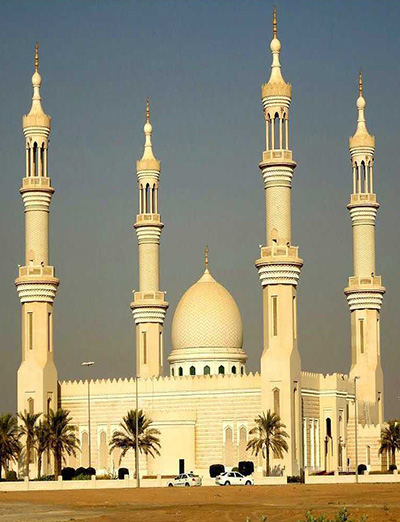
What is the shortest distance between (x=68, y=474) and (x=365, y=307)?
2488cm

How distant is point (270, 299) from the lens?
83.1 metres

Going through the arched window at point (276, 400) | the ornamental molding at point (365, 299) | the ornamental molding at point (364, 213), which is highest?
Answer: the ornamental molding at point (364, 213)

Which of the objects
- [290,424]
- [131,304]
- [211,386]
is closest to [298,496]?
[290,424]

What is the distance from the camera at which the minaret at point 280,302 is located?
8262 cm

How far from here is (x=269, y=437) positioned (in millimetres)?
81625

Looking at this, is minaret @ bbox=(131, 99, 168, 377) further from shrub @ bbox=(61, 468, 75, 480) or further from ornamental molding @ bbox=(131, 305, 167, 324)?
shrub @ bbox=(61, 468, 75, 480)

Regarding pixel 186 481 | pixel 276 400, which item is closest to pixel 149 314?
pixel 276 400

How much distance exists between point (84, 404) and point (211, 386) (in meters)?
9.55

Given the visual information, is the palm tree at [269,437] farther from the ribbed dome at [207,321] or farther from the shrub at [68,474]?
the ribbed dome at [207,321]

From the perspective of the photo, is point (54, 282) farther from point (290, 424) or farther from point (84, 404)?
point (290, 424)

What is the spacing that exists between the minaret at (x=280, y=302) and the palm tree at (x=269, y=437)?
0.64m

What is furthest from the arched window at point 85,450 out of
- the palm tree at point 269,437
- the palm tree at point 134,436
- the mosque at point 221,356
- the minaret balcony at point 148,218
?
the minaret balcony at point 148,218

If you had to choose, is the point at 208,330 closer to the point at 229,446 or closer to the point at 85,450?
the point at 229,446

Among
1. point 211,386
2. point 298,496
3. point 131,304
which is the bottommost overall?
point 298,496
